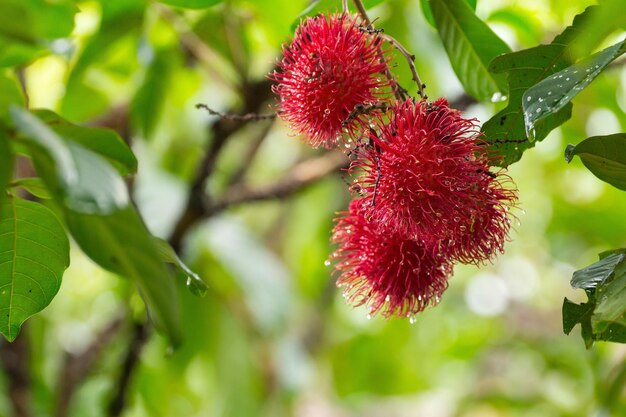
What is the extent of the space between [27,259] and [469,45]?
63cm

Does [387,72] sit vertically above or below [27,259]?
above

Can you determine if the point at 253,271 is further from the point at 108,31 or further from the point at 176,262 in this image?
the point at 176,262

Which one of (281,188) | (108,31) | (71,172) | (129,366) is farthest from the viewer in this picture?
(281,188)

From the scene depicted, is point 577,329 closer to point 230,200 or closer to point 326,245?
point 326,245

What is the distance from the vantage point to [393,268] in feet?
3.20

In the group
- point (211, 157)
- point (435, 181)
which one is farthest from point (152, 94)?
point (435, 181)

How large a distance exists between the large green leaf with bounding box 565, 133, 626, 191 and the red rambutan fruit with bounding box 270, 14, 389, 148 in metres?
0.26

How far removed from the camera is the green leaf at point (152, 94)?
68.6 inches

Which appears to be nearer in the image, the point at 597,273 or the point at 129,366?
the point at 597,273

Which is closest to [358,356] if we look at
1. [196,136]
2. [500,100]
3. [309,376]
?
[309,376]

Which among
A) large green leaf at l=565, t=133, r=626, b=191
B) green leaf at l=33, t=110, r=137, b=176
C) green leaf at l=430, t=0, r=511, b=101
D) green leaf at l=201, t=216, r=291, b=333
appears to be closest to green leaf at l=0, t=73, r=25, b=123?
green leaf at l=33, t=110, r=137, b=176

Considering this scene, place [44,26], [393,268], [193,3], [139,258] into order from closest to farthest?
[139,258] → [393,268] → [193,3] → [44,26]

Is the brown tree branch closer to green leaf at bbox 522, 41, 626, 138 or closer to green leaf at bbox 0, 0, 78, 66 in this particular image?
green leaf at bbox 0, 0, 78, 66

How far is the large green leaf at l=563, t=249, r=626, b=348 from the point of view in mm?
729
